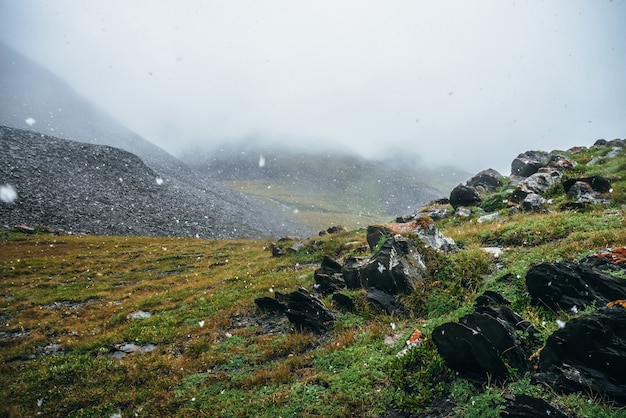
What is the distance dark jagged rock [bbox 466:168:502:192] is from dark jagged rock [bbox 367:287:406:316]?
26.0 metres

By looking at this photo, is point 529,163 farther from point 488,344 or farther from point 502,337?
point 488,344

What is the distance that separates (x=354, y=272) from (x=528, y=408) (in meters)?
9.76

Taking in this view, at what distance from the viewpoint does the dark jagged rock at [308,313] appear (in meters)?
12.6

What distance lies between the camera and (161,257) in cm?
3897

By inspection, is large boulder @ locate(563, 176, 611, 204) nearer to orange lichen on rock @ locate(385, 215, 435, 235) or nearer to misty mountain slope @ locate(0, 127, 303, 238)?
orange lichen on rock @ locate(385, 215, 435, 235)

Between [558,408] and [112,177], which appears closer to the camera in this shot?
[558,408]

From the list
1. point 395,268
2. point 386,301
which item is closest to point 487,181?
point 395,268

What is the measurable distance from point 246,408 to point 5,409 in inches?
319

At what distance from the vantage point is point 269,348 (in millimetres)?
11906

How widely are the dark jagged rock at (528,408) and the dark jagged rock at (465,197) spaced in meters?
23.3

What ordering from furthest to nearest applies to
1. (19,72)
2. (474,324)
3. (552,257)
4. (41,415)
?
1. (19,72)
2. (552,257)
3. (41,415)
4. (474,324)

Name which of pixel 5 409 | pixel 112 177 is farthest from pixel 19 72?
pixel 5 409

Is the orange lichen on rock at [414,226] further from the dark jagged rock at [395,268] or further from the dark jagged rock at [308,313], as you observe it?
the dark jagged rock at [308,313]

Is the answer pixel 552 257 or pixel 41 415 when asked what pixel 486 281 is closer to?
pixel 552 257
